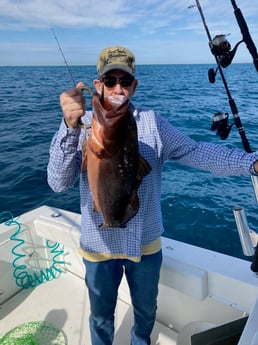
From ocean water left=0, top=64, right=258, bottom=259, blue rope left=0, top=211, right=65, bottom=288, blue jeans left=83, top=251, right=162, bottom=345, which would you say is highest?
blue jeans left=83, top=251, right=162, bottom=345

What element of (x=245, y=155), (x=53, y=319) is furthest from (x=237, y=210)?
(x=53, y=319)

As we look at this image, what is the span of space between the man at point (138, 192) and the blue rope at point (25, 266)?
1.53 metres

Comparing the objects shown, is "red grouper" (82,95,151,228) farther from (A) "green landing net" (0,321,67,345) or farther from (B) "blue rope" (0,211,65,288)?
(B) "blue rope" (0,211,65,288)

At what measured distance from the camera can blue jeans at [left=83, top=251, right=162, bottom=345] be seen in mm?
2191

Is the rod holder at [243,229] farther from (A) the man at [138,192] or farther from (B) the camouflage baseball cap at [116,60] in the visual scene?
(B) the camouflage baseball cap at [116,60]

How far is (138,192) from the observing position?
212 centimetres

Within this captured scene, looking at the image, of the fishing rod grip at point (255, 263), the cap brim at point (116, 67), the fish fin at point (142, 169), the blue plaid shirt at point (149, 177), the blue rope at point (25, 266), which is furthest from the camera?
the blue rope at point (25, 266)

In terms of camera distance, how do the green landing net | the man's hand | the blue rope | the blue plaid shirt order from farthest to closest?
the blue rope
the green landing net
the blue plaid shirt
the man's hand

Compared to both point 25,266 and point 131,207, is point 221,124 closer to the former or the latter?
point 131,207

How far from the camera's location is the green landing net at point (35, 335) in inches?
118

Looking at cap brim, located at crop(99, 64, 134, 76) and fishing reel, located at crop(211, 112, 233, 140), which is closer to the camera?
cap brim, located at crop(99, 64, 134, 76)

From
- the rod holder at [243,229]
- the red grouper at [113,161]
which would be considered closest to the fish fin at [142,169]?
the red grouper at [113,161]

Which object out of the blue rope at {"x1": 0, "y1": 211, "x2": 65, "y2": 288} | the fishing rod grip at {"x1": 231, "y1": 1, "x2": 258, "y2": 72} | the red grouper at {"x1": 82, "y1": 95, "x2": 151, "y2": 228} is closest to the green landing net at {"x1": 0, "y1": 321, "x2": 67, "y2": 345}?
the blue rope at {"x1": 0, "y1": 211, "x2": 65, "y2": 288}

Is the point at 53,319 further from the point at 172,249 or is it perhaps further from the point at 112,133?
the point at 112,133
